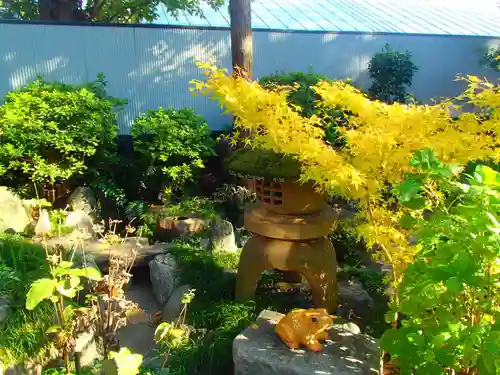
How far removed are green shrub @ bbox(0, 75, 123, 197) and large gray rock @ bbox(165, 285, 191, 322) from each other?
→ 2585 mm

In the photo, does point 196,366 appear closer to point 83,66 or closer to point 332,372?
point 332,372

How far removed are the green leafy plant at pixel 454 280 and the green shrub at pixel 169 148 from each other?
4.61 metres

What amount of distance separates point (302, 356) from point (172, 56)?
5.95m

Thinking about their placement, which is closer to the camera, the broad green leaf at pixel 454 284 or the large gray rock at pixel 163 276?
the broad green leaf at pixel 454 284

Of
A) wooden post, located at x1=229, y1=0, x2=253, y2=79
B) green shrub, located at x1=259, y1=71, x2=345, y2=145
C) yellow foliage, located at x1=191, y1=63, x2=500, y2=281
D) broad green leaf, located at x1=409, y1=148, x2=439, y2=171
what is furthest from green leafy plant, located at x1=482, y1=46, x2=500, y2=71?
broad green leaf, located at x1=409, y1=148, x2=439, y2=171

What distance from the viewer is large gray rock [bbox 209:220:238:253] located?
16.6 feet

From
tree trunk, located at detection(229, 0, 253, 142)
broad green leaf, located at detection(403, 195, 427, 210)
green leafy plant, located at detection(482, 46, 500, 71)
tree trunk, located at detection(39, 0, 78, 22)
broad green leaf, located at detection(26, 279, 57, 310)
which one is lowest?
broad green leaf, located at detection(26, 279, 57, 310)

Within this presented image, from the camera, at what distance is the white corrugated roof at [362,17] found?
869 centimetres

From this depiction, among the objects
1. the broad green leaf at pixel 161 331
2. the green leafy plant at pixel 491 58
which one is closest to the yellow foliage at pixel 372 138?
the broad green leaf at pixel 161 331

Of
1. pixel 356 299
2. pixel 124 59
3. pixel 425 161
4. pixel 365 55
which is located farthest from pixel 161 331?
pixel 365 55

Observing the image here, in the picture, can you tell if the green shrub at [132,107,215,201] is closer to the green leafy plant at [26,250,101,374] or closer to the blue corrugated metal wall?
the blue corrugated metal wall

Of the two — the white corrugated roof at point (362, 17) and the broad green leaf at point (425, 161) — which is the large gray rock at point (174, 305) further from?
the white corrugated roof at point (362, 17)

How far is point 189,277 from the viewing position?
4344 mm

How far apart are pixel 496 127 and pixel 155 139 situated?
456 centimetres
